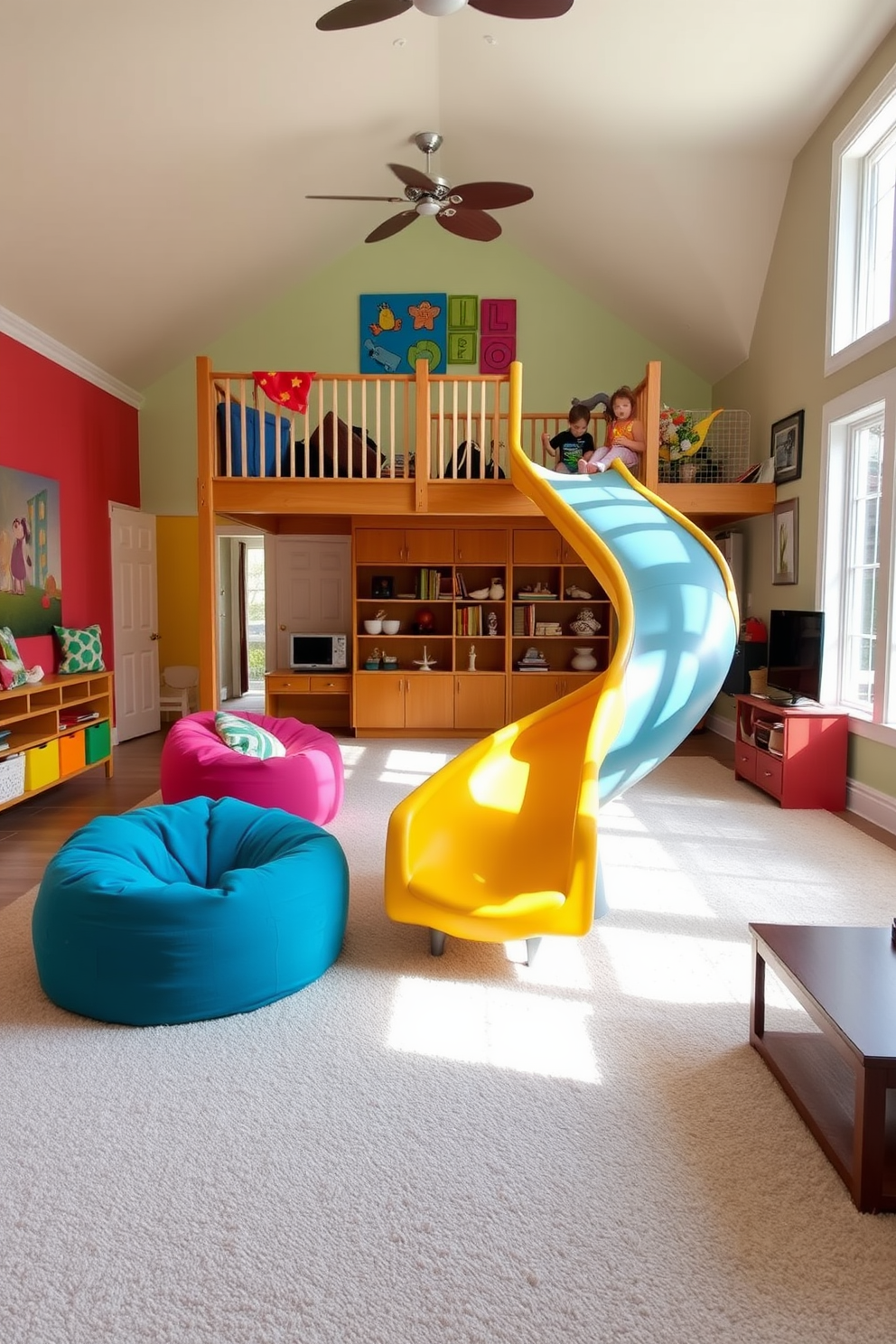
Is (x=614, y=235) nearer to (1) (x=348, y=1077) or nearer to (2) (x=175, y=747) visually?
(2) (x=175, y=747)

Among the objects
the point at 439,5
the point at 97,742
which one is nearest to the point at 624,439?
the point at 439,5

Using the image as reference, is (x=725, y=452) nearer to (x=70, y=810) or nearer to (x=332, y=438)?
(x=332, y=438)

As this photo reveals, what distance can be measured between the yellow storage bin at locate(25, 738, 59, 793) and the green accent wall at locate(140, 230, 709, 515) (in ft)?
12.4

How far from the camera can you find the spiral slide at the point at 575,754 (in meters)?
2.78

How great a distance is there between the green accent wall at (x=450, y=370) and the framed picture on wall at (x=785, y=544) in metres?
2.47

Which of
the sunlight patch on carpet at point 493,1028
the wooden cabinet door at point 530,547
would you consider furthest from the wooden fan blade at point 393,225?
the sunlight patch on carpet at point 493,1028

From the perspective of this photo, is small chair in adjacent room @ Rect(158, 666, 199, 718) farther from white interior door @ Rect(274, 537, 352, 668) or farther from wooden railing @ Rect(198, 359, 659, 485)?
wooden railing @ Rect(198, 359, 659, 485)

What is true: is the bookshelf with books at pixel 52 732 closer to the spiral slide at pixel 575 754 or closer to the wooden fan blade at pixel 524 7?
the spiral slide at pixel 575 754

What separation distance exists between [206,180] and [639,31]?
282 cm

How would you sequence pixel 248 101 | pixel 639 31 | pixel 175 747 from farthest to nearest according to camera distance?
pixel 248 101
pixel 639 31
pixel 175 747

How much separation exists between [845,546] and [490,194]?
118 inches

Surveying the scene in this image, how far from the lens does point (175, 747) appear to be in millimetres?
4328

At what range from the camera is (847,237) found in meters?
5.09

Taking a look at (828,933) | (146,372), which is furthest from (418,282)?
(828,933)
